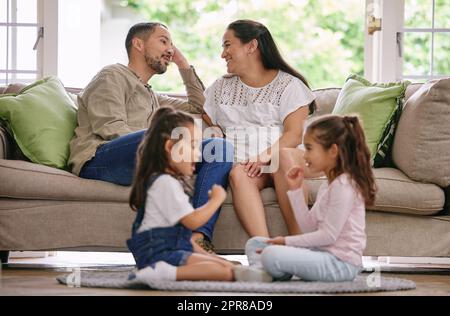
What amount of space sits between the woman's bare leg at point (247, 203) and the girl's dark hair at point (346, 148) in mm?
438

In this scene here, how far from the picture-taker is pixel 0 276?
2.94m

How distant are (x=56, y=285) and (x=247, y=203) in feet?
2.39

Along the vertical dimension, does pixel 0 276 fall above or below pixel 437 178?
below

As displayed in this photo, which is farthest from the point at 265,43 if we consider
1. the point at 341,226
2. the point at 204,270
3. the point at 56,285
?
the point at 56,285

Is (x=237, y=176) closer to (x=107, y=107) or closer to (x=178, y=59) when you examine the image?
(x=107, y=107)

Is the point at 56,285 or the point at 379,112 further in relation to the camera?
the point at 379,112

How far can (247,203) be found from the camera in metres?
2.97

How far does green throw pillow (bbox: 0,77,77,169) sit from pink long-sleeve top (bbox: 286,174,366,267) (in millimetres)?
1174

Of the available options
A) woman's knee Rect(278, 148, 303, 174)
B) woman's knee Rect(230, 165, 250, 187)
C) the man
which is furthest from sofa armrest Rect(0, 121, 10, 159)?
woman's knee Rect(278, 148, 303, 174)

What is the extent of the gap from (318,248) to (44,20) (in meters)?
2.46

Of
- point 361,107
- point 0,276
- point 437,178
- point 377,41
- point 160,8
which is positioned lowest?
point 0,276

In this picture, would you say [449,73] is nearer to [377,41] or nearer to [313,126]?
[377,41]

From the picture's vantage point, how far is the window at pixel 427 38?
4.44 metres
